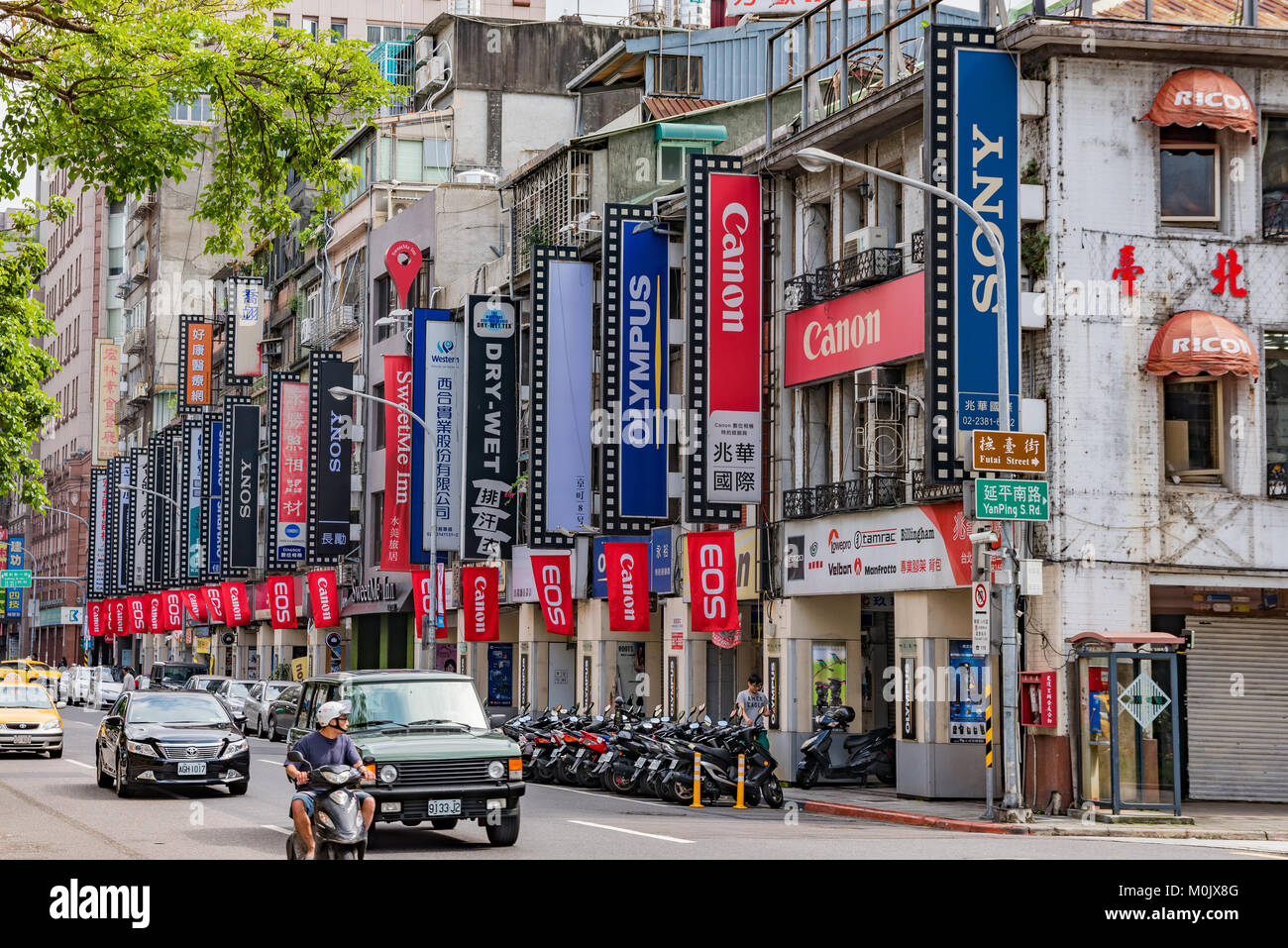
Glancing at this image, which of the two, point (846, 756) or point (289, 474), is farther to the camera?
point (289, 474)

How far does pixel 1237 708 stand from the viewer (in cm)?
2862

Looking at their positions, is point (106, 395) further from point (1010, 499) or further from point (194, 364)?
point (1010, 499)

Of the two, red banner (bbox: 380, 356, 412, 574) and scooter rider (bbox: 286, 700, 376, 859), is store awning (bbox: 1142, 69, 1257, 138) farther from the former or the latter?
red banner (bbox: 380, 356, 412, 574)

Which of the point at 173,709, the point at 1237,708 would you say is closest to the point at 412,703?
the point at 173,709

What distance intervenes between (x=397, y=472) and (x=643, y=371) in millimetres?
16812

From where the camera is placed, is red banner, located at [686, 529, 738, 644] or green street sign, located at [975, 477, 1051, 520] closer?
green street sign, located at [975, 477, 1051, 520]

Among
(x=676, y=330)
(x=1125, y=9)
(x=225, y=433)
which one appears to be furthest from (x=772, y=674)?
(x=225, y=433)

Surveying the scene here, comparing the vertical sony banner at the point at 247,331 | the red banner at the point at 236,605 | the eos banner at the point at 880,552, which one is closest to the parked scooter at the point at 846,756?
the eos banner at the point at 880,552

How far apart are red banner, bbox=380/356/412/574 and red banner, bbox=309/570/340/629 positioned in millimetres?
9998

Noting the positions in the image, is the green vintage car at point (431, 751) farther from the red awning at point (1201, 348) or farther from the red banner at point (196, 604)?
the red banner at point (196, 604)

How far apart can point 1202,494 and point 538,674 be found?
23.0 meters

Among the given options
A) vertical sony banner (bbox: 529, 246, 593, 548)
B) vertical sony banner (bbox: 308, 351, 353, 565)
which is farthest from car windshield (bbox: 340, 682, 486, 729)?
vertical sony banner (bbox: 308, 351, 353, 565)

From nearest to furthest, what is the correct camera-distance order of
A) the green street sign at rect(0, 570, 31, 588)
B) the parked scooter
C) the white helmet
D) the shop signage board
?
the white helmet < the shop signage board < the parked scooter < the green street sign at rect(0, 570, 31, 588)

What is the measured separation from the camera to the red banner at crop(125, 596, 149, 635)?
3561 inches
